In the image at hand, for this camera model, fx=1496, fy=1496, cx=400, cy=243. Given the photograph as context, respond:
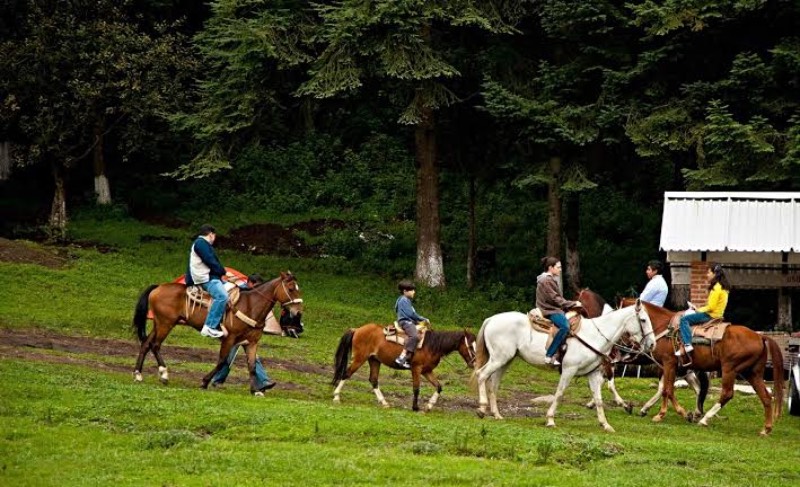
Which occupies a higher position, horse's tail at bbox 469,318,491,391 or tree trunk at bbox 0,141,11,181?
tree trunk at bbox 0,141,11,181

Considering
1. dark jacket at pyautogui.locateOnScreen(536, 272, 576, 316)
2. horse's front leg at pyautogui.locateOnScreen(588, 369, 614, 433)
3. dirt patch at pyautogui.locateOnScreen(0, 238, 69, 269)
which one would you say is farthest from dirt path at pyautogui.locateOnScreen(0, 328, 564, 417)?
dirt patch at pyautogui.locateOnScreen(0, 238, 69, 269)

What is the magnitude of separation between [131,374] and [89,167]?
2864cm

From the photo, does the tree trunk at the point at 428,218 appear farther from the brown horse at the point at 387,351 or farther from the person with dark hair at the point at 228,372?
the brown horse at the point at 387,351

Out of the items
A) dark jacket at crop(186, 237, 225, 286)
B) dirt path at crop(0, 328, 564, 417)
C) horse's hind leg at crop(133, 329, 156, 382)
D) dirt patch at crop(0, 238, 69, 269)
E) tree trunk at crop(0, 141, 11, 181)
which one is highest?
tree trunk at crop(0, 141, 11, 181)

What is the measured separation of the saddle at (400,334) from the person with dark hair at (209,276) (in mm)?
2860

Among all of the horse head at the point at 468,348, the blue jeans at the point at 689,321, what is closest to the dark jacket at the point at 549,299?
the horse head at the point at 468,348

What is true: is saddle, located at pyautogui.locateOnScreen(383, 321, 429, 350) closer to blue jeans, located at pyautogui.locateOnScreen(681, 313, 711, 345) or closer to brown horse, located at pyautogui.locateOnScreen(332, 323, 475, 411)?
brown horse, located at pyautogui.locateOnScreen(332, 323, 475, 411)

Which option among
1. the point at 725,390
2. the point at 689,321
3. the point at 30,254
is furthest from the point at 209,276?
the point at 30,254

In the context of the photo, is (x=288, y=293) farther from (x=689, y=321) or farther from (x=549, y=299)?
(x=689, y=321)

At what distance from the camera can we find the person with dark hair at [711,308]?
86.2 ft

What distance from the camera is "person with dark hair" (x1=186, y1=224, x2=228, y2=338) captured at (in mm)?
25625

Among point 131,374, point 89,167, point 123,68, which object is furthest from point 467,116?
point 131,374

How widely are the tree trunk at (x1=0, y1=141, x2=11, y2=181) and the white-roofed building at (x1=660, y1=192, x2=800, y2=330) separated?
26.2 meters

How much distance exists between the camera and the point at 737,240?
115 ft
